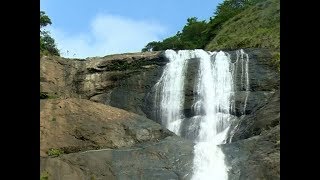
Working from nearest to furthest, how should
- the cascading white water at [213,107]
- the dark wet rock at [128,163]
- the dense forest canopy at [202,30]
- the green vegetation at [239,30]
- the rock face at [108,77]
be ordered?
the dark wet rock at [128,163]
the cascading white water at [213,107]
the rock face at [108,77]
the green vegetation at [239,30]
the dense forest canopy at [202,30]

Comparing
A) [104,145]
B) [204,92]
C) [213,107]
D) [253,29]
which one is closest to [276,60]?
[204,92]

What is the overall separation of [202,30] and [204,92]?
29535 millimetres

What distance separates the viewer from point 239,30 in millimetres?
41469

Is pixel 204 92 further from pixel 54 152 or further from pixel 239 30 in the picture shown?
pixel 239 30

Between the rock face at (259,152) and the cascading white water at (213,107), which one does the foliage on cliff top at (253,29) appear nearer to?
the cascading white water at (213,107)

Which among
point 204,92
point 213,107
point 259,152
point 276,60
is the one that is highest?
point 276,60

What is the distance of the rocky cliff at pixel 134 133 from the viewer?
58.5 ft

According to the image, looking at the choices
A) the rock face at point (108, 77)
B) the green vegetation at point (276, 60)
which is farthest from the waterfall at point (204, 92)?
the green vegetation at point (276, 60)

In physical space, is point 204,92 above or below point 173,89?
below

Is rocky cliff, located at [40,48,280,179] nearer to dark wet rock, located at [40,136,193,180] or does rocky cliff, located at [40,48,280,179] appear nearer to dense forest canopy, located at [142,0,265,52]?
dark wet rock, located at [40,136,193,180]

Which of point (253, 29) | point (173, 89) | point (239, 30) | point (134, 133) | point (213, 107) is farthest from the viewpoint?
point (239, 30)
